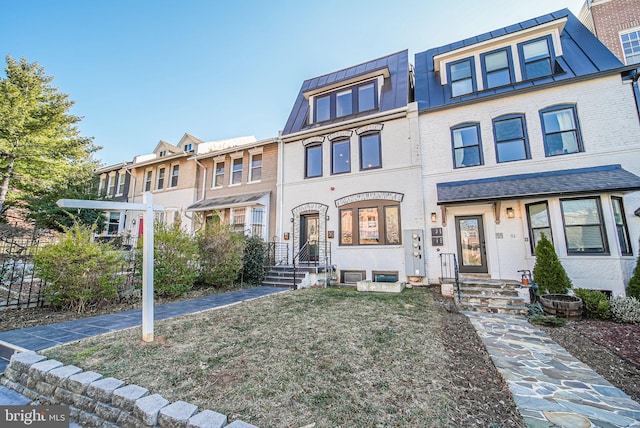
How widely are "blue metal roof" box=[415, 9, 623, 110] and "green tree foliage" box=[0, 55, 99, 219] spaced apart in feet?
65.8

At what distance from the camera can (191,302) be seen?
677cm

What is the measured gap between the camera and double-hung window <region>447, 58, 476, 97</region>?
33.3 ft

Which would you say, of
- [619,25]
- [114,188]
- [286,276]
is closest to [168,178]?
[114,188]

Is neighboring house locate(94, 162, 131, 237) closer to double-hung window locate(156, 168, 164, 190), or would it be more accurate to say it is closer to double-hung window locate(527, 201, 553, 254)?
double-hung window locate(156, 168, 164, 190)

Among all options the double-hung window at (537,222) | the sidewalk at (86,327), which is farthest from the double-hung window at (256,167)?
the double-hung window at (537,222)

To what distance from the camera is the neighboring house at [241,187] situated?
12.6 meters

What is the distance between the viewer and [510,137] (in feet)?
29.7

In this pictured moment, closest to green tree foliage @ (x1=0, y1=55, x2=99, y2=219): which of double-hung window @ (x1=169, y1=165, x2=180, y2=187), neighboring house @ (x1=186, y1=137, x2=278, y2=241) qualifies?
double-hung window @ (x1=169, y1=165, x2=180, y2=187)

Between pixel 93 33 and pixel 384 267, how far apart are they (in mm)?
14533

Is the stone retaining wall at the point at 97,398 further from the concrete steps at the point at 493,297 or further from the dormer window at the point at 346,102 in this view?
the dormer window at the point at 346,102

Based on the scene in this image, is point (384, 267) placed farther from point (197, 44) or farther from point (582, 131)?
point (197, 44)

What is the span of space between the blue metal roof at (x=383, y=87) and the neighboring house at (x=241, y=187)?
5.66 feet

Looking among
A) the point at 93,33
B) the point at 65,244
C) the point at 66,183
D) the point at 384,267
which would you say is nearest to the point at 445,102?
the point at 384,267

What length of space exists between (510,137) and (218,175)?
44.4 ft
